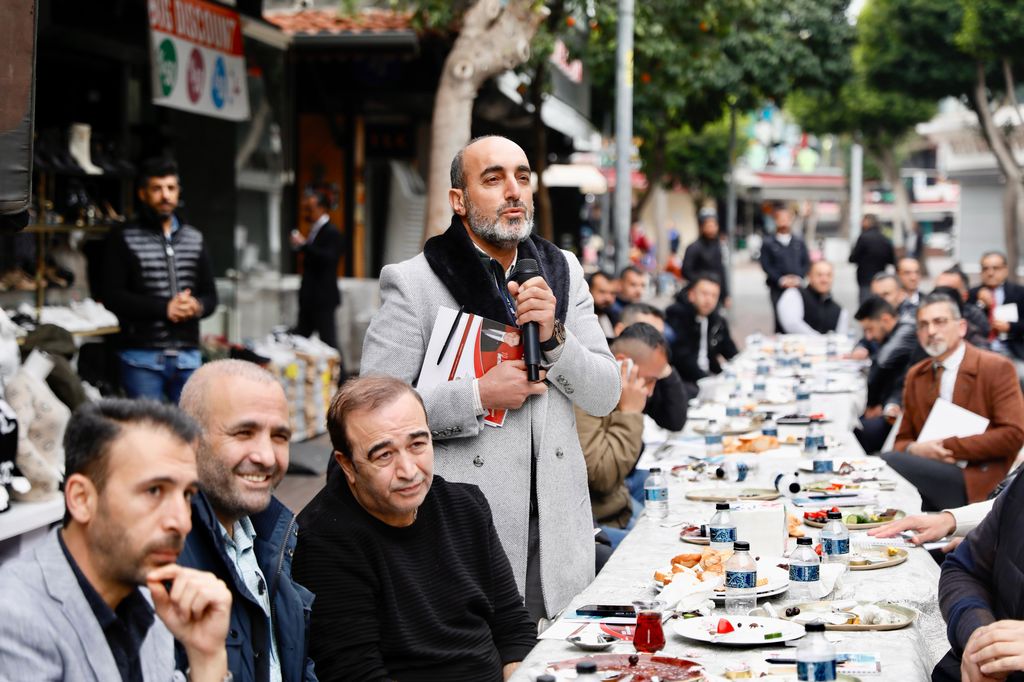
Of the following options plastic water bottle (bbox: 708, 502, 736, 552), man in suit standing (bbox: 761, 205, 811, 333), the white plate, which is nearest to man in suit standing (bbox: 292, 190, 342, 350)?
man in suit standing (bbox: 761, 205, 811, 333)

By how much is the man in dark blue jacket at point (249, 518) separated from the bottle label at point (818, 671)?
1.27 meters

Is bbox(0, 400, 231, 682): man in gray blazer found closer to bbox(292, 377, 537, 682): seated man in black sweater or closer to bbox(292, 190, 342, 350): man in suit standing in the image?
bbox(292, 377, 537, 682): seated man in black sweater

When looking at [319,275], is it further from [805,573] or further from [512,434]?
[805,573]

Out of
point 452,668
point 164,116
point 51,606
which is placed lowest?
point 452,668

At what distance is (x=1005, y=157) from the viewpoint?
92.8ft

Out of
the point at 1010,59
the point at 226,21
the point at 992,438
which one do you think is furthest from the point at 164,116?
the point at 1010,59

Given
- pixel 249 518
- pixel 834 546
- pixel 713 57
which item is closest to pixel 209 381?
pixel 249 518

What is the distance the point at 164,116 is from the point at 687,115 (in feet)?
58.7

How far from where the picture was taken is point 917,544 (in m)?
4.95

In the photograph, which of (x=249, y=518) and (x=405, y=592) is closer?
(x=249, y=518)

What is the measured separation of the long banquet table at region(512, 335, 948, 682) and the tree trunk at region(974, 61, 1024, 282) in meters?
23.0

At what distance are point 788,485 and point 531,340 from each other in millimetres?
2119

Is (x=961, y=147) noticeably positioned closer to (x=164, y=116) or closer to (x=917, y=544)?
(x=164, y=116)

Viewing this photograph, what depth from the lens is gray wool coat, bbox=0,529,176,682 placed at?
8.61 ft
